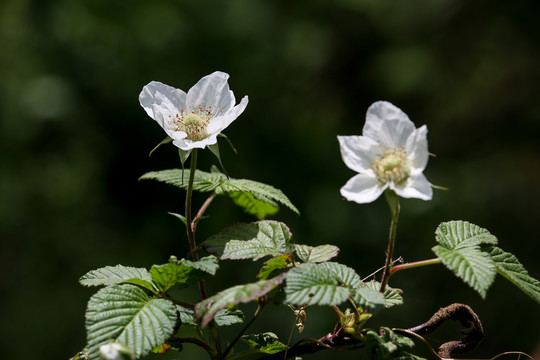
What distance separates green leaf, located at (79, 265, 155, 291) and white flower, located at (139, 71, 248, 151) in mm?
208

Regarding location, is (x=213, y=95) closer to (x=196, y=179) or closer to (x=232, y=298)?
(x=196, y=179)

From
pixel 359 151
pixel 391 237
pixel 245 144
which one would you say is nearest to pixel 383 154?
pixel 359 151

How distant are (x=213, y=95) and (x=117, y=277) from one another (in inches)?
15.5

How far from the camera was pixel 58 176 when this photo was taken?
3418 millimetres

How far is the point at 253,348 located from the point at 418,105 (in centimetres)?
304

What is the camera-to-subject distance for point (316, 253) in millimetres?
947

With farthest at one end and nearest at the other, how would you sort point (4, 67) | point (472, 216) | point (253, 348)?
1. point (4, 67)
2. point (472, 216)
3. point (253, 348)

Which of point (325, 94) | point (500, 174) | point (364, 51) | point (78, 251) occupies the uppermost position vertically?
point (364, 51)

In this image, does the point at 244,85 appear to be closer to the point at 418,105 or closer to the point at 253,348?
the point at 418,105

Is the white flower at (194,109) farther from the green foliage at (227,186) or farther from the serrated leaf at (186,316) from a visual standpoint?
the serrated leaf at (186,316)

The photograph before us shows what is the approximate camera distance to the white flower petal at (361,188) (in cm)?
89

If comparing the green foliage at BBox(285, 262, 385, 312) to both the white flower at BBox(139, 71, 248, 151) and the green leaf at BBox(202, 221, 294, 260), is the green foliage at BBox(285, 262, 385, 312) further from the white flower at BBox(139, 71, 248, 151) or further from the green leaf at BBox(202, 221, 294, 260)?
the white flower at BBox(139, 71, 248, 151)

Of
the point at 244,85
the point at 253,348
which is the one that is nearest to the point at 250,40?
the point at 244,85

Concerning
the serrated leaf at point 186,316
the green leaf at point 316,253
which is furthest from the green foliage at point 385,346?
the serrated leaf at point 186,316
